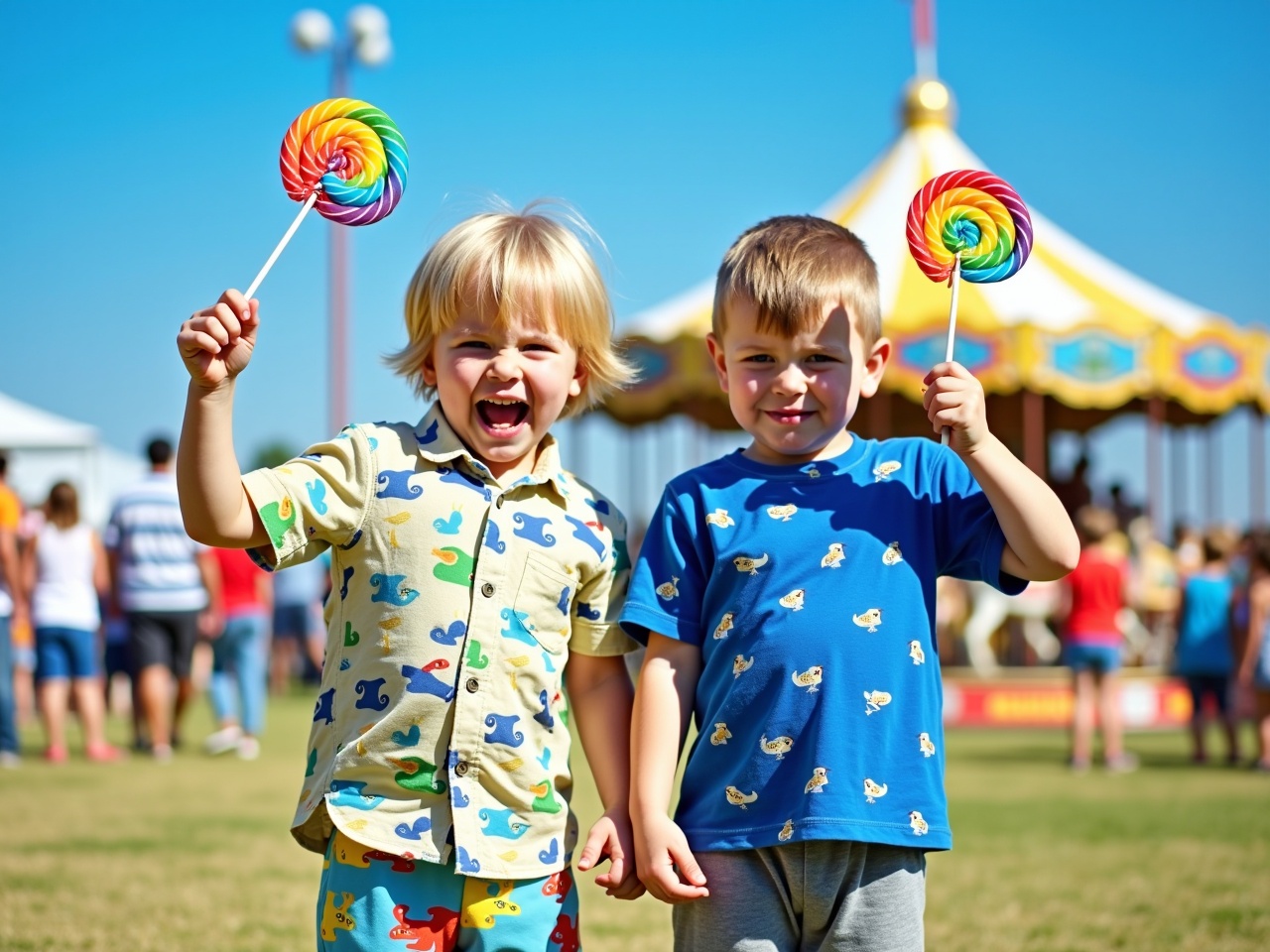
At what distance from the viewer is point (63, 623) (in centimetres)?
912

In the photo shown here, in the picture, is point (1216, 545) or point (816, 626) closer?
point (816, 626)

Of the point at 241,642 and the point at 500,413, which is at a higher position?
the point at 500,413

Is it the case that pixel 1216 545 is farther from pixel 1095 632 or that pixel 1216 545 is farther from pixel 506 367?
pixel 506 367

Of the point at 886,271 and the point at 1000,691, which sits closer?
the point at 1000,691

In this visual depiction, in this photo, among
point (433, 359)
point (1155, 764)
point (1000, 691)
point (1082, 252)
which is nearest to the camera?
point (433, 359)

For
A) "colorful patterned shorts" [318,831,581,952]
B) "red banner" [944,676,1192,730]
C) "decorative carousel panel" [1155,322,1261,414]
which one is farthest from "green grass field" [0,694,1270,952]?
"decorative carousel panel" [1155,322,1261,414]

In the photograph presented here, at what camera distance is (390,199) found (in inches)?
103

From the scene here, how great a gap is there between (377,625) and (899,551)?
846 mm

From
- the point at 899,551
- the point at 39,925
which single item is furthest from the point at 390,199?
the point at 39,925

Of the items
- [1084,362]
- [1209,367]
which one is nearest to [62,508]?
[1084,362]

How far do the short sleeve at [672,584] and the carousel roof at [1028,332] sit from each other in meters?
11.2

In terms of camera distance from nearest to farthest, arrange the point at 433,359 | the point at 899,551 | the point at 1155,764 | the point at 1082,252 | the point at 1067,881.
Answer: the point at 899,551 < the point at 433,359 < the point at 1067,881 < the point at 1155,764 < the point at 1082,252

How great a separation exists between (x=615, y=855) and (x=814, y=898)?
322 mm

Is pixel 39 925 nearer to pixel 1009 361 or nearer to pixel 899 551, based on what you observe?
pixel 899 551
